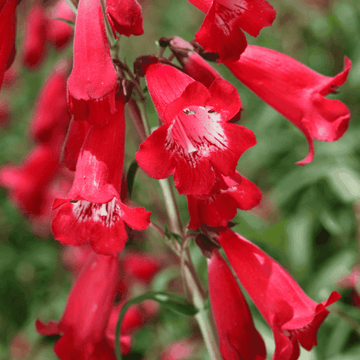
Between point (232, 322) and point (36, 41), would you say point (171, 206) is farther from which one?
point (36, 41)

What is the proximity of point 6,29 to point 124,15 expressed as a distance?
1.38 ft

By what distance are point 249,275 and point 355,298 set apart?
4.74 feet

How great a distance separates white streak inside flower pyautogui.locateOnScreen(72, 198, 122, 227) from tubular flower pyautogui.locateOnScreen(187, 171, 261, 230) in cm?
20

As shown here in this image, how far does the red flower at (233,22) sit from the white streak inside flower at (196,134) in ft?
0.50

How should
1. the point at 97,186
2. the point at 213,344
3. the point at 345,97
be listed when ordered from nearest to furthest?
the point at 97,186, the point at 213,344, the point at 345,97

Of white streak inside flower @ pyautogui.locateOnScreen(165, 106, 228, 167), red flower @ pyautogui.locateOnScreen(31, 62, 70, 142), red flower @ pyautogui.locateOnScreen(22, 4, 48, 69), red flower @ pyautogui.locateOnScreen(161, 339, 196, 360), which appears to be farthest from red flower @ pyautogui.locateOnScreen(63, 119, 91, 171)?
red flower @ pyautogui.locateOnScreen(22, 4, 48, 69)

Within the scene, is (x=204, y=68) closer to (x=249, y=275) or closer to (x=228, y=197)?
(x=228, y=197)

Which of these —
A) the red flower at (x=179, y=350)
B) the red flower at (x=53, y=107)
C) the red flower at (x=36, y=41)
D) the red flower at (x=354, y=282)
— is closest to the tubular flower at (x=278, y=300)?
the red flower at (x=354, y=282)

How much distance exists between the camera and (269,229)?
2.63 meters

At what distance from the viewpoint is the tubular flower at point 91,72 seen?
0.98 metres

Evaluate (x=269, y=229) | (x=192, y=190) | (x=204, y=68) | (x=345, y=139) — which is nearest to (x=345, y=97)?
(x=345, y=139)

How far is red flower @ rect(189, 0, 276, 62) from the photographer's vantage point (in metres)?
1.03

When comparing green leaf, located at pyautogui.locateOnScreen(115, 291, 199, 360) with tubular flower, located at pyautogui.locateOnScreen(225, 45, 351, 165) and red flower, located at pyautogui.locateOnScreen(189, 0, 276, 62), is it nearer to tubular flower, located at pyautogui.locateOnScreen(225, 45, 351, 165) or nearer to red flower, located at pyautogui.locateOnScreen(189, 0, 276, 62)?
tubular flower, located at pyautogui.locateOnScreen(225, 45, 351, 165)

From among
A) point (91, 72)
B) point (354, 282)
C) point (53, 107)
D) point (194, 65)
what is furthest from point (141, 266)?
point (91, 72)
